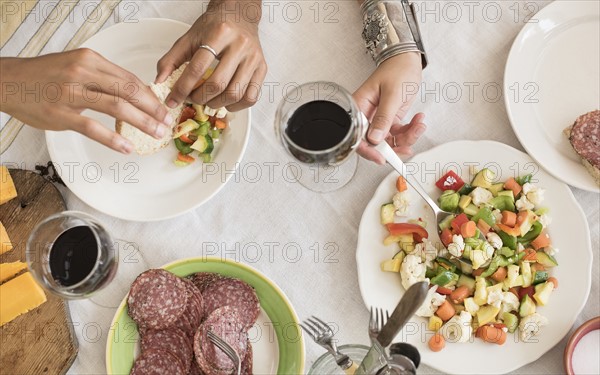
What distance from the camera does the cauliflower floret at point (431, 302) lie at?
148 centimetres

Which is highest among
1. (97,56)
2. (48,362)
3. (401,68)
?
(97,56)

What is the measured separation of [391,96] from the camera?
1457mm

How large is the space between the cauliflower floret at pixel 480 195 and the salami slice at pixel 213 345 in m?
0.65

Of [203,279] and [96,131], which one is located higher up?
[96,131]

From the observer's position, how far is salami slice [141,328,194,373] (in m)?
1.46

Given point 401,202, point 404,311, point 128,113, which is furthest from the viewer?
point 401,202

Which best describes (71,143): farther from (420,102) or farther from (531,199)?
(531,199)

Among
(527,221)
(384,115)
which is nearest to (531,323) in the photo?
(527,221)

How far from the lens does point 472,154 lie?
1.54m

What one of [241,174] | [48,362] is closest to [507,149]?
[241,174]

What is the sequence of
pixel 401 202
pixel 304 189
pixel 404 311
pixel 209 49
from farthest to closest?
pixel 304 189, pixel 401 202, pixel 209 49, pixel 404 311

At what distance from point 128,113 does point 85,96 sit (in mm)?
103

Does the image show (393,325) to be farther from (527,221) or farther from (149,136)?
(149,136)

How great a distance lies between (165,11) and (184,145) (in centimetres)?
38
